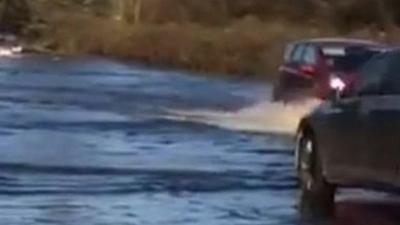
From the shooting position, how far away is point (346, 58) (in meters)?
27.8

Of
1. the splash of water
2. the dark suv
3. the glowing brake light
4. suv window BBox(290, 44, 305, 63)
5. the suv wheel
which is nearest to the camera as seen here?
the dark suv

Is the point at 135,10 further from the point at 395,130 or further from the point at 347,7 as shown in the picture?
the point at 395,130

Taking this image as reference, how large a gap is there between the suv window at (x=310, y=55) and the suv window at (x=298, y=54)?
0.17m

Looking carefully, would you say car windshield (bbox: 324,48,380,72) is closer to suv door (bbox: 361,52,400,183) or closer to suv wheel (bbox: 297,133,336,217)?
suv wheel (bbox: 297,133,336,217)

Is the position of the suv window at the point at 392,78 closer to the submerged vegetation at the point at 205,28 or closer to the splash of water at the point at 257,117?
the splash of water at the point at 257,117

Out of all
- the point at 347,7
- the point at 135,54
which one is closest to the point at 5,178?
the point at 347,7

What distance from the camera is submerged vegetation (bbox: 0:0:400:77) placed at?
6119 cm

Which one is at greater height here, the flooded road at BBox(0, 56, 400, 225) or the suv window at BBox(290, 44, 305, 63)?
the suv window at BBox(290, 44, 305, 63)

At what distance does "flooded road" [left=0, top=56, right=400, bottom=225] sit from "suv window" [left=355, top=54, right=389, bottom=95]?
3.69 feet

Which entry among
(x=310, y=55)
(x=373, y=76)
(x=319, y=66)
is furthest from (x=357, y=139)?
(x=310, y=55)

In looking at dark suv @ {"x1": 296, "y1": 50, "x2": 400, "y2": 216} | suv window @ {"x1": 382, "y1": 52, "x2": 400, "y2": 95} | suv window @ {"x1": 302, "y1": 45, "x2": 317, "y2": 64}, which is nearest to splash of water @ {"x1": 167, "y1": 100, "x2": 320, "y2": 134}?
suv window @ {"x1": 302, "y1": 45, "x2": 317, "y2": 64}

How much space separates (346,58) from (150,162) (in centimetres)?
749

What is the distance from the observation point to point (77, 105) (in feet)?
119

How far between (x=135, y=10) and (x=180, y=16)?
11.8 feet
